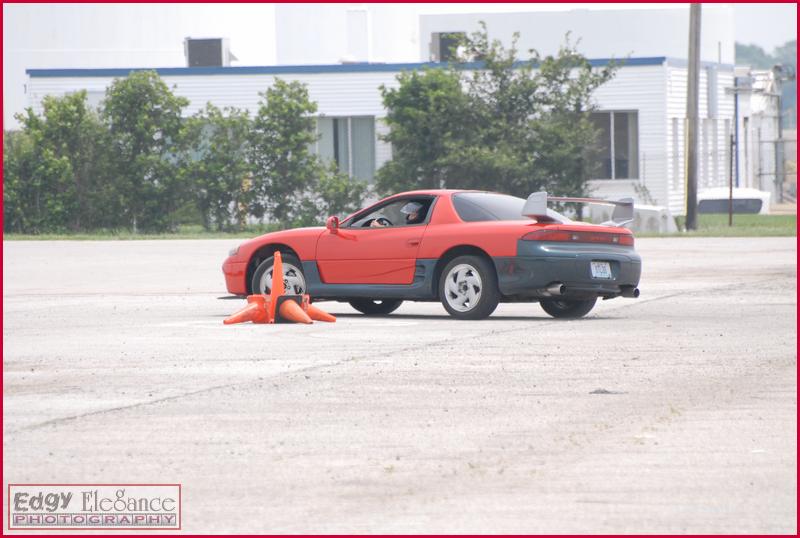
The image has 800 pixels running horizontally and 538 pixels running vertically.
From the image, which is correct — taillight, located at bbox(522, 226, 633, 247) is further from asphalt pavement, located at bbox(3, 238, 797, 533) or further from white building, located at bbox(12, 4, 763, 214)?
white building, located at bbox(12, 4, 763, 214)

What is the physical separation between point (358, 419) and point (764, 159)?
55.0m

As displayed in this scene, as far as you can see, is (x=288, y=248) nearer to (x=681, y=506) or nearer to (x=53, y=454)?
(x=53, y=454)

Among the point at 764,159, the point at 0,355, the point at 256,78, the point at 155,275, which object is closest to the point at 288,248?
the point at 0,355

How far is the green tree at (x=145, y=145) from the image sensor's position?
41.2 m

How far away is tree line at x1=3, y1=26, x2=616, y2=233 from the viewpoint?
134ft

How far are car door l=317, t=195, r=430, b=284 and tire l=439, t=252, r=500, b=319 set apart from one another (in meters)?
0.44

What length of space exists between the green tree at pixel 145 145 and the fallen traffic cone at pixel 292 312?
25.7m

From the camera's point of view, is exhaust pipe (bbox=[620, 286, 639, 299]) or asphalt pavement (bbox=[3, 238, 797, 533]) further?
exhaust pipe (bbox=[620, 286, 639, 299])

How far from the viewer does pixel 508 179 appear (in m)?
40.8

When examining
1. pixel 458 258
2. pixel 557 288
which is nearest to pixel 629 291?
pixel 557 288

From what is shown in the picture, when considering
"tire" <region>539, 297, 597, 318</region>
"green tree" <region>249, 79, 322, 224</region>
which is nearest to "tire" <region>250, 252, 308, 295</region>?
"tire" <region>539, 297, 597, 318</region>

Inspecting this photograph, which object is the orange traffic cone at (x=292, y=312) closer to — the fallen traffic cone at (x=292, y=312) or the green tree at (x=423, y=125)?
the fallen traffic cone at (x=292, y=312)

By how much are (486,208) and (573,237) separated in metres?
1.10

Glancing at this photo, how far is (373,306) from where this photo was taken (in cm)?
1770
